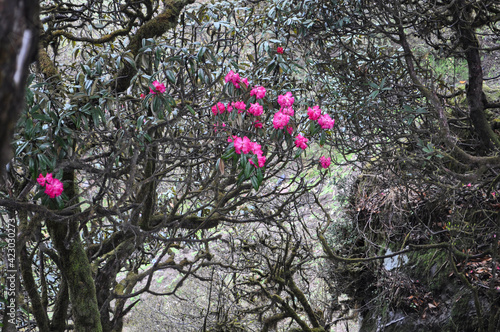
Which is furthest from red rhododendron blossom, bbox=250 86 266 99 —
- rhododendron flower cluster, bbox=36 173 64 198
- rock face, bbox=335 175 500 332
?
rock face, bbox=335 175 500 332

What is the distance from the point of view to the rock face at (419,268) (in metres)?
3.38

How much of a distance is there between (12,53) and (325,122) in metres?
2.13

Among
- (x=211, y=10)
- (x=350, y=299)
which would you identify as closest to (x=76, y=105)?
(x=211, y=10)

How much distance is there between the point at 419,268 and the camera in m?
4.17

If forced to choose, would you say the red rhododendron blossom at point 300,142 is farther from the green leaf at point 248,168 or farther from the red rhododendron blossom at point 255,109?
the green leaf at point 248,168

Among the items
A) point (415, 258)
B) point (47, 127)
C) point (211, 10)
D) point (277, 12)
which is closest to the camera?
point (47, 127)

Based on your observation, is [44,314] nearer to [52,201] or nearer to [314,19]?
[52,201]

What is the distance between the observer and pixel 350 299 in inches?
192

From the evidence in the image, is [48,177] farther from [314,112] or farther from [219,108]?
[314,112]

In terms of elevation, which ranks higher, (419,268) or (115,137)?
(115,137)

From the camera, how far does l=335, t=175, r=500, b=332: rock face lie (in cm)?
338

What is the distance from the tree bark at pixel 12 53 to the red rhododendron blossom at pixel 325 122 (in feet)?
6.91

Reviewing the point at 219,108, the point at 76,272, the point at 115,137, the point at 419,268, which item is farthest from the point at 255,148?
the point at 419,268

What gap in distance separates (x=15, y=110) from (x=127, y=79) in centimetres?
224
